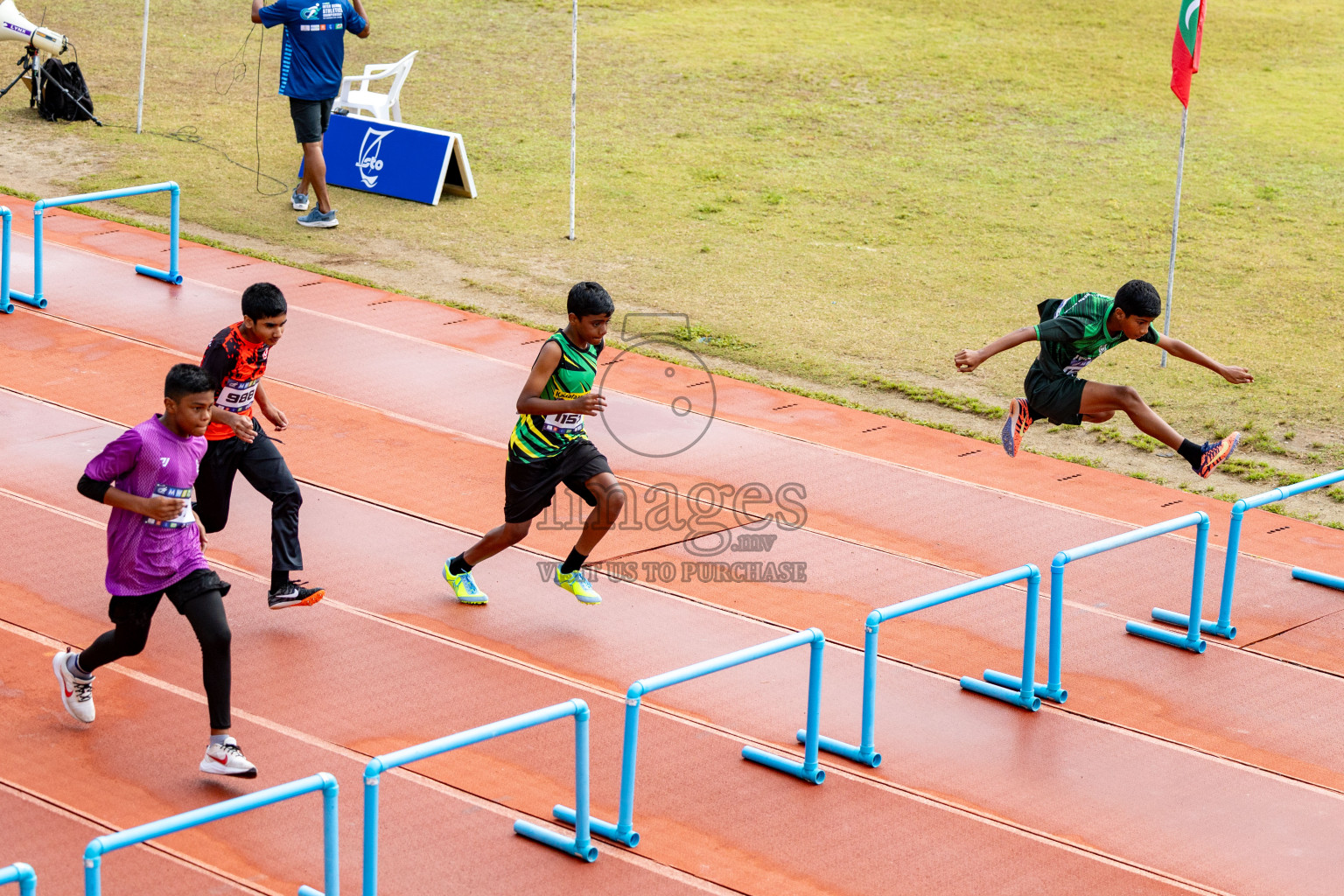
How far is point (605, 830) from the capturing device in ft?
21.5

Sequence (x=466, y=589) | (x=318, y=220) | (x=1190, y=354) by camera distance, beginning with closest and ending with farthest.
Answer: (x=466, y=589), (x=1190, y=354), (x=318, y=220)

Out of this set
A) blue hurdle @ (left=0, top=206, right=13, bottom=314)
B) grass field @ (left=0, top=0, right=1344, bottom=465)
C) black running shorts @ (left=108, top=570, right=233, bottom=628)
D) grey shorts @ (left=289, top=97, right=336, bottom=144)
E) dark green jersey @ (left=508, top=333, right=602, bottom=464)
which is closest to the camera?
black running shorts @ (left=108, top=570, right=233, bottom=628)

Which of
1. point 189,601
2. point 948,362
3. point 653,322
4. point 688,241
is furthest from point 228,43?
point 189,601

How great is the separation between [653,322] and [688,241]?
2661 millimetres

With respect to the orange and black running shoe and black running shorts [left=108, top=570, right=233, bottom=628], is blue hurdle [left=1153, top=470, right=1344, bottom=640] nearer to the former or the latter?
the orange and black running shoe

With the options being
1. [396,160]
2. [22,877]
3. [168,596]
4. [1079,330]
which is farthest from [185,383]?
[396,160]

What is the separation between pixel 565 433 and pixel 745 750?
189 centimetres

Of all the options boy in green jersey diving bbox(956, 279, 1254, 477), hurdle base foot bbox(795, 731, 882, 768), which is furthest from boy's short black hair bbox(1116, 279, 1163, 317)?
hurdle base foot bbox(795, 731, 882, 768)

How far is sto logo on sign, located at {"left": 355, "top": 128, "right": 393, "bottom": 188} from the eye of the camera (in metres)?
17.4

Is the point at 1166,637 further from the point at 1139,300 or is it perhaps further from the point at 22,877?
the point at 22,877

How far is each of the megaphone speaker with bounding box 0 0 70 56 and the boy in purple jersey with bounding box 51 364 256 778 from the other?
46.2 ft

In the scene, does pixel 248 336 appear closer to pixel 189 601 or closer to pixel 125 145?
pixel 189 601

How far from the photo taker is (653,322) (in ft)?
46.3

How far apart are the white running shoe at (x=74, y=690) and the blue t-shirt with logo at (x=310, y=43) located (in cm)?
940
